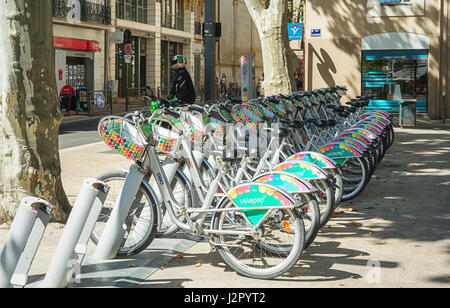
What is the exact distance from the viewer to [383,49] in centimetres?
2431

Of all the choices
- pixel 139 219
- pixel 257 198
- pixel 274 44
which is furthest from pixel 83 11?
pixel 257 198

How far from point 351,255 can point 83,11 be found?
105 feet

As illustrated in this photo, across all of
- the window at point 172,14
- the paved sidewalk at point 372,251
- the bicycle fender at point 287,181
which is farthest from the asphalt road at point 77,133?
the window at point 172,14

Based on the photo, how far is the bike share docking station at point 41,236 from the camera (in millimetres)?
4320

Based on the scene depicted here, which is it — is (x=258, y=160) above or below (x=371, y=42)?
below

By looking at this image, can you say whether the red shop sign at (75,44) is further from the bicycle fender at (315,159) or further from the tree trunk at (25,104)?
the bicycle fender at (315,159)

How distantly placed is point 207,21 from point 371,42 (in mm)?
12168

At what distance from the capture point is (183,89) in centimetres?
1326

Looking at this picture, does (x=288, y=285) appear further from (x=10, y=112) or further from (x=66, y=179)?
(x=66, y=179)

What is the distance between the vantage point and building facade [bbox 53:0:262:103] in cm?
3498

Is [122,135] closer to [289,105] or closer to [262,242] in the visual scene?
[262,242]

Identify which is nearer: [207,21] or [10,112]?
[10,112]
